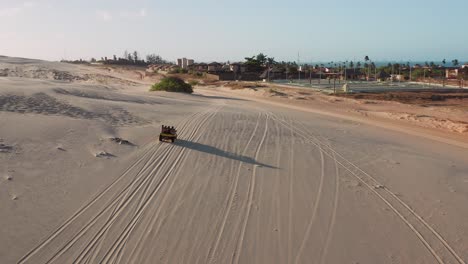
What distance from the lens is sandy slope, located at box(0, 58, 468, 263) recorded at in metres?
6.41

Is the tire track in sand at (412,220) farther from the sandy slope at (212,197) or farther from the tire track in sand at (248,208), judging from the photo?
the tire track in sand at (248,208)

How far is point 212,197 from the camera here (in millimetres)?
8258

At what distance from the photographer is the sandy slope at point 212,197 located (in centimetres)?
641

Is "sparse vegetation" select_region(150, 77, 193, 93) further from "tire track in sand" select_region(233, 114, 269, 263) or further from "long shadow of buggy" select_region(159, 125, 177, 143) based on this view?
"tire track in sand" select_region(233, 114, 269, 263)

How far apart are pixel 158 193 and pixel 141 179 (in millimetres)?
828

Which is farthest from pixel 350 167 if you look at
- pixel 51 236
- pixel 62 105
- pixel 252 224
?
pixel 62 105

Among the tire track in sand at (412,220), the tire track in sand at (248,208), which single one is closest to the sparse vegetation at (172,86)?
the tire track in sand at (248,208)

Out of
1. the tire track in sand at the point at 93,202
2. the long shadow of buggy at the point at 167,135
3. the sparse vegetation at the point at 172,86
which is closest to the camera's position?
the tire track in sand at the point at 93,202

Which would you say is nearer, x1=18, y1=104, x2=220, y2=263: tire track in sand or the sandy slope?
x1=18, y1=104, x2=220, y2=263: tire track in sand

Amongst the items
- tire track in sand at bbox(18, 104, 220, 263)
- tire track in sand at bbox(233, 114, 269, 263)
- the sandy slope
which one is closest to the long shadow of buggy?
the sandy slope

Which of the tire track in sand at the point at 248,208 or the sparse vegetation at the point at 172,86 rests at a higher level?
the sparse vegetation at the point at 172,86

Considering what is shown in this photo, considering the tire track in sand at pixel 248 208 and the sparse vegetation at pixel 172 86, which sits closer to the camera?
the tire track in sand at pixel 248 208

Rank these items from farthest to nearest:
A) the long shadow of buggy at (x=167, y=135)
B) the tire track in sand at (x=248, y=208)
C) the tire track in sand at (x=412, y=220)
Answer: the long shadow of buggy at (x=167, y=135) < the tire track in sand at (x=412, y=220) < the tire track in sand at (x=248, y=208)

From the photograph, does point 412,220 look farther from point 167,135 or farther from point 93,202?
point 167,135
